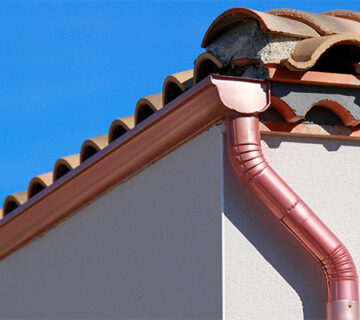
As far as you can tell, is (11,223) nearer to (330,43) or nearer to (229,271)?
(229,271)

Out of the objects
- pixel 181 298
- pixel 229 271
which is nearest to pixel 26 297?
pixel 181 298

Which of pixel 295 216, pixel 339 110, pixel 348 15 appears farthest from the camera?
pixel 348 15

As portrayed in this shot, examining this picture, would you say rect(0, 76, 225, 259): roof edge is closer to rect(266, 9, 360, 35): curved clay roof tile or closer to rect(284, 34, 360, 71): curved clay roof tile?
rect(284, 34, 360, 71): curved clay roof tile

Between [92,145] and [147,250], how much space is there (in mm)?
1168

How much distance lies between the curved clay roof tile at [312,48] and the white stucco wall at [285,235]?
1.26ft

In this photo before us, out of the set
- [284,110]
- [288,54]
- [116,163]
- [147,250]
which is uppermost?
[288,54]

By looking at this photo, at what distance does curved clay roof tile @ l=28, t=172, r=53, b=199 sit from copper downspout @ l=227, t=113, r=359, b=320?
2.43 meters

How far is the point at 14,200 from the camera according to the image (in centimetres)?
666

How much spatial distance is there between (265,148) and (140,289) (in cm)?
107

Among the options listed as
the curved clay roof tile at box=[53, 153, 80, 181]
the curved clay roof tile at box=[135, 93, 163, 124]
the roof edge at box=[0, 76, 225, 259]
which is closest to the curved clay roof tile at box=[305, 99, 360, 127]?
the roof edge at box=[0, 76, 225, 259]

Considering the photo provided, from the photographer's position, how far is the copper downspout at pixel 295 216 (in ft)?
12.6

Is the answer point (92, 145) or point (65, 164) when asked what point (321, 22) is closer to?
point (92, 145)

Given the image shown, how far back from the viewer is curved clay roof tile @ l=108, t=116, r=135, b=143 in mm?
5207

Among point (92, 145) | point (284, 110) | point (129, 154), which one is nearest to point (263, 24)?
point (284, 110)
